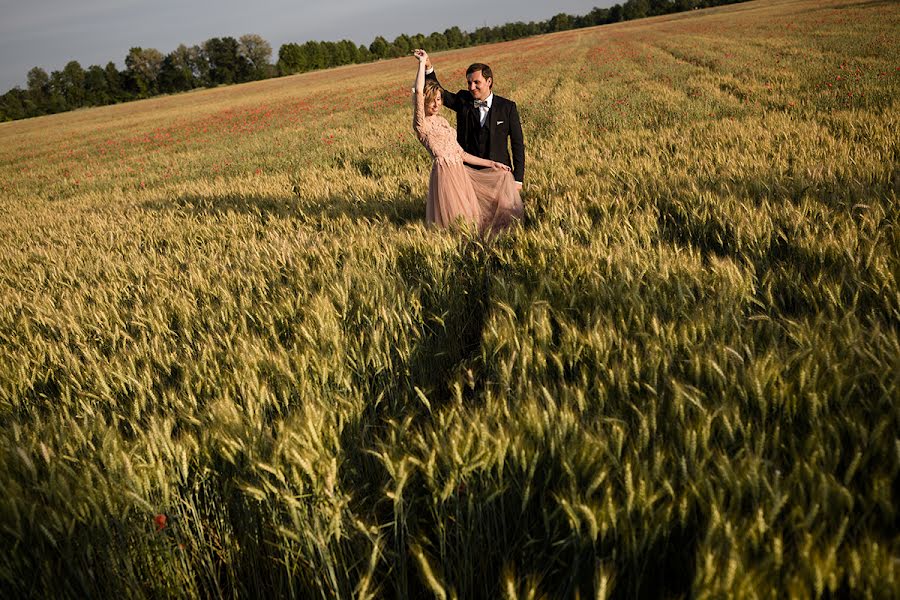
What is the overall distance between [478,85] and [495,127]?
0.49 meters

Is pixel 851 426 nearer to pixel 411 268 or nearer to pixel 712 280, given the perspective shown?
pixel 712 280

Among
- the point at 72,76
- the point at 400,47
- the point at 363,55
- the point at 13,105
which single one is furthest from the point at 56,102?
the point at 400,47

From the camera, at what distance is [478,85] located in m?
4.36

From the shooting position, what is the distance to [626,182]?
441cm

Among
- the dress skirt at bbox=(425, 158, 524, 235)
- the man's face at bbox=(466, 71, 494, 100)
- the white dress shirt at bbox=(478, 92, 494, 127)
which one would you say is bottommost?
the dress skirt at bbox=(425, 158, 524, 235)

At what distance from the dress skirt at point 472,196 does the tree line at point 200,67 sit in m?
103

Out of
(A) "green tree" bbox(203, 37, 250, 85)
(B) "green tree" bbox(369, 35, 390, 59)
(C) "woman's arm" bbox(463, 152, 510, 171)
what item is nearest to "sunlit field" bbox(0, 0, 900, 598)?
(C) "woman's arm" bbox(463, 152, 510, 171)

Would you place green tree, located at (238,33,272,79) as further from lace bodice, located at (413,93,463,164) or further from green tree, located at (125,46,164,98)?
lace bodice, located at (413,93,463,164)

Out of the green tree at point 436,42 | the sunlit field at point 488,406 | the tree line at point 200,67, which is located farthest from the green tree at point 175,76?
the sunlit field at point 488,406

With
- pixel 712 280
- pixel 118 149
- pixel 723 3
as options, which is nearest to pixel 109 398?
pixel 712 280

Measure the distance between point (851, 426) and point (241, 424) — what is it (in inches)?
58.1

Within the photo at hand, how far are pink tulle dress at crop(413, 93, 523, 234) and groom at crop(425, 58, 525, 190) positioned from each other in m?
Result: 0.25

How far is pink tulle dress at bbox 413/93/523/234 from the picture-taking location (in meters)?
4.30

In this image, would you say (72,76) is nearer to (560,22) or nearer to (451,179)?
(560,22)
